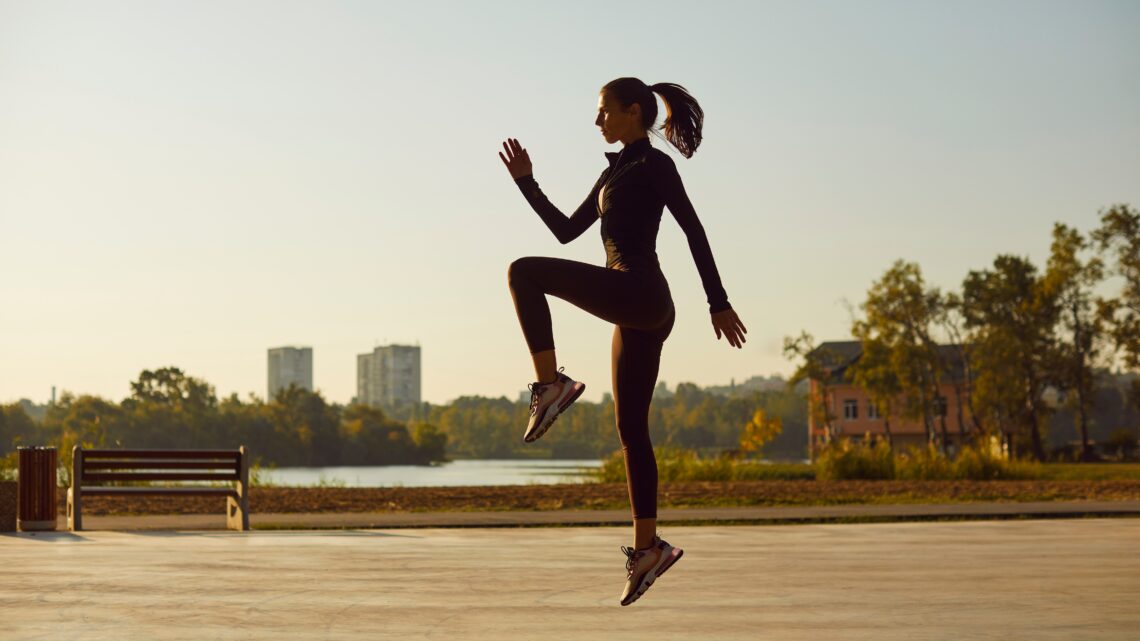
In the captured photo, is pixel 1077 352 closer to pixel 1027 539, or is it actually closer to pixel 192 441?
pixel 1027 539

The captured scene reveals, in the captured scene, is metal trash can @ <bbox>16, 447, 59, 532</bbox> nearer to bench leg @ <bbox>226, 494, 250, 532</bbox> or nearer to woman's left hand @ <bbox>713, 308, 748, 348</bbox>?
bench leg @ <bbox>226, 494, 250, 532</bbox>

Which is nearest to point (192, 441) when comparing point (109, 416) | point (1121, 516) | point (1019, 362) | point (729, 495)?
point (109, 416)

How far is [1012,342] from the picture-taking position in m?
72.2

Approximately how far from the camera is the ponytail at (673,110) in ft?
16.8

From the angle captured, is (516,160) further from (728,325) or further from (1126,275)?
(1126,275)

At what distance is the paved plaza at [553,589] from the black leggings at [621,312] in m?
1.62

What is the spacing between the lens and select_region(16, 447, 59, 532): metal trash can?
46.4 feet

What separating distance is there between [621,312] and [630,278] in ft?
0.43

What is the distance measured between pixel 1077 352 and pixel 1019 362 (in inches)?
129

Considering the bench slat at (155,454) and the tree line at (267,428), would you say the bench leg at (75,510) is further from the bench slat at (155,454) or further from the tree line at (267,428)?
the tree line at (267,428)

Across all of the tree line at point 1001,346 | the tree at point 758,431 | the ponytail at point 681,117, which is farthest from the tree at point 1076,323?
the ponytail at point 681,117

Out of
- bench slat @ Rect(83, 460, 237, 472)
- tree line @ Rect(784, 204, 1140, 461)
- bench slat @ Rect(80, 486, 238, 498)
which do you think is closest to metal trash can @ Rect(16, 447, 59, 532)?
bench slat @ Rect(80, 486, 238, 498)

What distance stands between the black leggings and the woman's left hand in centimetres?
23

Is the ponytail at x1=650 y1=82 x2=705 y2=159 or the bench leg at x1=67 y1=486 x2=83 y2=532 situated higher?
the ponytail at x1=650 y1=82 x2=705 y2=159
